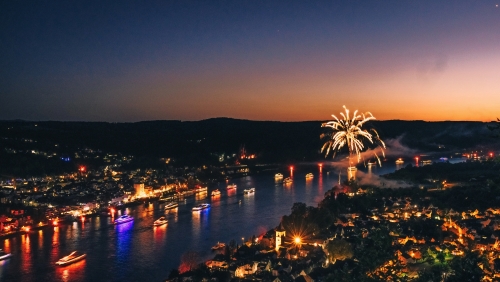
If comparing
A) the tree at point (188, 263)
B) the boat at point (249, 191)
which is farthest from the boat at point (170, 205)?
the tree at point (188, 263)

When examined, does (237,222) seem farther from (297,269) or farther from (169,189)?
(169,189)

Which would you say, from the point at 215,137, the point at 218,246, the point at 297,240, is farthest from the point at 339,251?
the point at 215,137

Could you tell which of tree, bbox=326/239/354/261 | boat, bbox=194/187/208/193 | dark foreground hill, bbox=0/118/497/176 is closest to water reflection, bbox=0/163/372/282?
boat, bbox=194/187/208/193

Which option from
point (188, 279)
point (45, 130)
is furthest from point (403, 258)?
point (45, 130)

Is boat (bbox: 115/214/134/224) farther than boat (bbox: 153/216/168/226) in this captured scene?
Yes

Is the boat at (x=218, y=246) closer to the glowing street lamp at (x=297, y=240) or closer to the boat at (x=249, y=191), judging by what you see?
the glowing street lamp at (x=297, y=240)

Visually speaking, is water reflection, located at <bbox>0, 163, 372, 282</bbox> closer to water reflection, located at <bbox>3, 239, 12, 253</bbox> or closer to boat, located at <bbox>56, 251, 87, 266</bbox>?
water reflection, located at <bbox>3, 239, 12, 253</bbox>

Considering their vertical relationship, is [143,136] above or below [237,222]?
above
